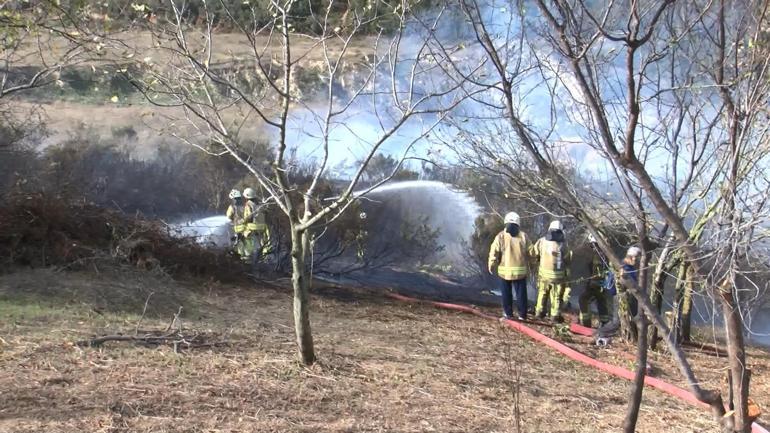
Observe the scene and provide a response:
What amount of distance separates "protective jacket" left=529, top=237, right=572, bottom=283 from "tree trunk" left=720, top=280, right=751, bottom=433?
20.8ft

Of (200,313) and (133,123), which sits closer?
Answer: (200,313)

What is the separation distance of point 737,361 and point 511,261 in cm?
625

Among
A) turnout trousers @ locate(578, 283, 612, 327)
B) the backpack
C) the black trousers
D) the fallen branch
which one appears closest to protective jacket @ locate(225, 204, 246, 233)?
the black trousers

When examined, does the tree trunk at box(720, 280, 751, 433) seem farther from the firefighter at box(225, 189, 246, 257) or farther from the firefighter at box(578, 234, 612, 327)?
the firefighter at box(225, 189, 246, 257)

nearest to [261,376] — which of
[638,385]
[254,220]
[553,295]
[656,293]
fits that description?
[638,385]

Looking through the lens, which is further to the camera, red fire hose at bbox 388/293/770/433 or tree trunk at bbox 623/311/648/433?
red fire hose at bbox 388/293/770/433

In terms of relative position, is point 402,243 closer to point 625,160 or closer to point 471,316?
point 471,316

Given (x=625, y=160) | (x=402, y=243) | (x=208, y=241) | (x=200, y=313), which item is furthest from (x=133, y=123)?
(x=625, y=160)

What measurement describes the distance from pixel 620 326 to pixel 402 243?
4423mm

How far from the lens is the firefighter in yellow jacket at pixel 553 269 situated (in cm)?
955

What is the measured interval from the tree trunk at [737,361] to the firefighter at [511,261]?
6104 mm

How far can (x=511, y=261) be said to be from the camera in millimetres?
9445

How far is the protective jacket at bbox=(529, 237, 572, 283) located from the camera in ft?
31.3

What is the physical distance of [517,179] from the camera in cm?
580
